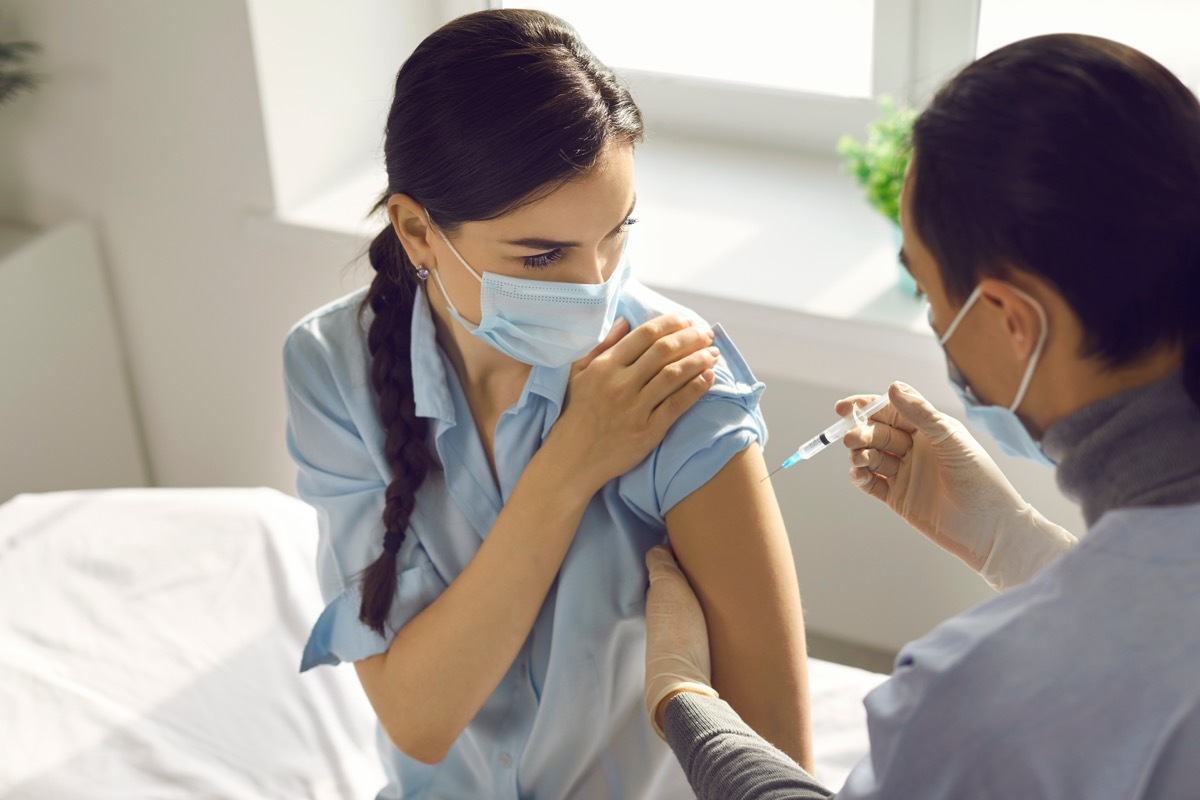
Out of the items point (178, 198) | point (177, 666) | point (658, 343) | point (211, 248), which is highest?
point (658, 343)

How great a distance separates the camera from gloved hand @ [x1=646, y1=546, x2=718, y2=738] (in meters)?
1.31

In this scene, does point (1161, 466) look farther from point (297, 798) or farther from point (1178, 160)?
point (297, 798)

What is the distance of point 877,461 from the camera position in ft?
4.83

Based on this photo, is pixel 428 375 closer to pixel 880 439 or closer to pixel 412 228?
pixel 412 228

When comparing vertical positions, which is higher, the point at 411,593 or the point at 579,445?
the point at 579,445

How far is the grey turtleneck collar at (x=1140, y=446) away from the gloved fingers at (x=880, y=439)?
1.63ft

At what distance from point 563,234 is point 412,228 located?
0.69 feet

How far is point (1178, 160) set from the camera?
0.87 m

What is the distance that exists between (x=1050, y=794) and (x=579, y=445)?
25.1 inches

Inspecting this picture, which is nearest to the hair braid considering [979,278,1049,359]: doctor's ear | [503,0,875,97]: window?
[979,278,1049,359]: doctor's ear

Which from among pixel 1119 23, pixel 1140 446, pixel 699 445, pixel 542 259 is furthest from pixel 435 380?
pixel 1119 23

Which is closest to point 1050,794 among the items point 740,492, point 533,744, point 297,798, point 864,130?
point 740,492

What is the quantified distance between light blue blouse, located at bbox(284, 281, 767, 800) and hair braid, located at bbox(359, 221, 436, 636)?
→ 22mm

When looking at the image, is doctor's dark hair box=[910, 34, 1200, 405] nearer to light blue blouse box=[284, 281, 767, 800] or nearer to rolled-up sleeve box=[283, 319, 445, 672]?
light blue blouse box=[284, 281, 767, 800]
